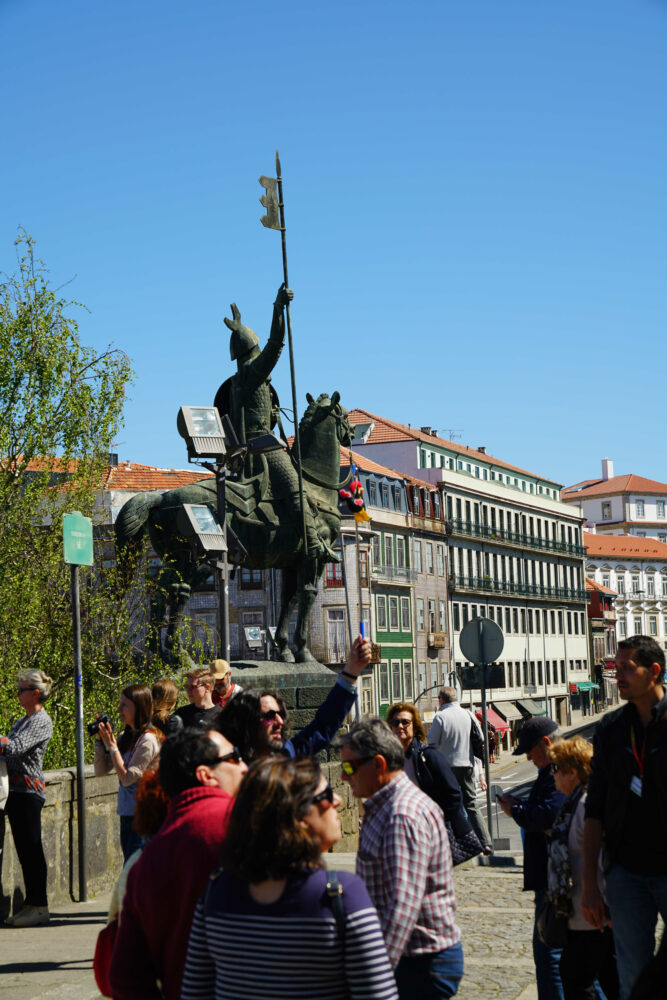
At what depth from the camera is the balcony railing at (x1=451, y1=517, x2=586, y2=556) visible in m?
83.0

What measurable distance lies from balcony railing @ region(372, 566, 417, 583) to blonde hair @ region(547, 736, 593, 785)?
64.5 m

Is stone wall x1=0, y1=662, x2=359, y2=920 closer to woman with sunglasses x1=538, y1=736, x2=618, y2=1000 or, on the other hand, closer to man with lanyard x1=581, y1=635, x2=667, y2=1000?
woman with sunglasses x1=538, y1=736, x2=618, y2=1000

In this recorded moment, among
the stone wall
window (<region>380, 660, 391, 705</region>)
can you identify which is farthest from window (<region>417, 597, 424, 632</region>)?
the stone wall

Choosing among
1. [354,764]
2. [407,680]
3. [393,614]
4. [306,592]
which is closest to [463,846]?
[354,764]

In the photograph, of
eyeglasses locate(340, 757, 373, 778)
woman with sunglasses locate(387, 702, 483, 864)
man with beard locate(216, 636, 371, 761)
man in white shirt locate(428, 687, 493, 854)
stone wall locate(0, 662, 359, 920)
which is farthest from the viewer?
man in white shirt locate(428, 687, 493, 854)

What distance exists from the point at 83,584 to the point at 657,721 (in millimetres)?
16583

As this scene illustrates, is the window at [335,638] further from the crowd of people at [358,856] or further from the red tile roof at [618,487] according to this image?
the red tile roof at [618,487]

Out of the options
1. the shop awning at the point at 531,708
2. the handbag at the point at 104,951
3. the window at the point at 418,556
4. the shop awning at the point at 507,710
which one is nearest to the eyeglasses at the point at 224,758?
the handbag at the point at 104,951

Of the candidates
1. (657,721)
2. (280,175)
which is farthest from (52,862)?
(280,175)

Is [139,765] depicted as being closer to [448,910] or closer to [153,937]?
[448,910]

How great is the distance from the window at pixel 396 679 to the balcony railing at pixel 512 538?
1202 centimetres

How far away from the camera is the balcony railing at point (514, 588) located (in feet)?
269

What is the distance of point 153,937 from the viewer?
3.42m

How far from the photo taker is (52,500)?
2016 cm
